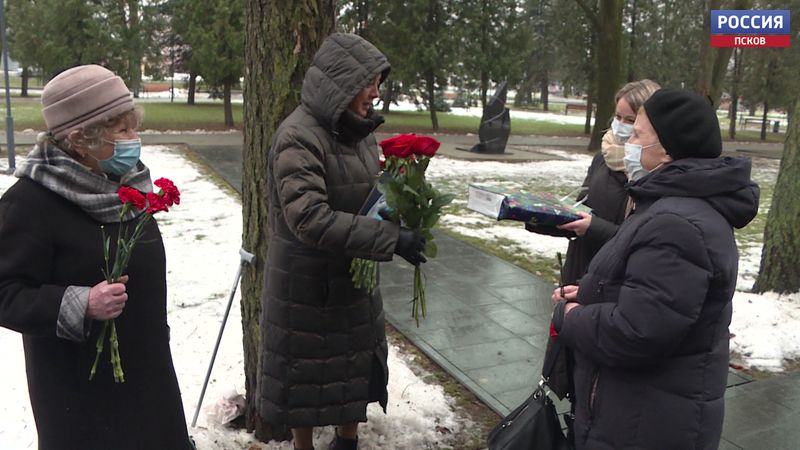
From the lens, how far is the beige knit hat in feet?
6.66

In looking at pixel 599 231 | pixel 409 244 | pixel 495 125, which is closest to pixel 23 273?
pixel 409 244

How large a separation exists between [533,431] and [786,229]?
4.42 metres

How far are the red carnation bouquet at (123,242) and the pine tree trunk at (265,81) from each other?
105 cm

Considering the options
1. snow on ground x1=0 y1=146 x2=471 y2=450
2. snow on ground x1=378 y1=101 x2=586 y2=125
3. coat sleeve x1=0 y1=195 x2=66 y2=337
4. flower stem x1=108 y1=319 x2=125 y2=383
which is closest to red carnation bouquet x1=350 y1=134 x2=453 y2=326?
flower stem x1=108 y1=319 x2=125 y2=383

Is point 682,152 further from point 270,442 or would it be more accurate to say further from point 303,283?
point 270,442

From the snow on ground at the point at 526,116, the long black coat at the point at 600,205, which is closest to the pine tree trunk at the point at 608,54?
the long black coat at the point at 600,205

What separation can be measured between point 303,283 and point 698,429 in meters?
1.53

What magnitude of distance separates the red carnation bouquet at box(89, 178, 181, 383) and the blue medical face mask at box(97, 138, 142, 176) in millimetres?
144

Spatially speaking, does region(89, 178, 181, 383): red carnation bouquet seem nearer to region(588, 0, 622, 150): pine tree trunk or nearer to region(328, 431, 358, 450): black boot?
region(328, 431, 358, 450): black boot

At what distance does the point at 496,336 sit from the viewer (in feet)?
16.5

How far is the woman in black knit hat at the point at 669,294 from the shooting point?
1.87 metres

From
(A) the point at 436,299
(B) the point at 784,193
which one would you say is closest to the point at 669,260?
(A) the point at 436,299

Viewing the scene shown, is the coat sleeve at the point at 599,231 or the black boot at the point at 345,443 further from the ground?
the coat sleeve at the point at 599,231

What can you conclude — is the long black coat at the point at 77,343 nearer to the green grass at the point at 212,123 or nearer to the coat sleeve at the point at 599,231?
the coat sleeve at the point at 599,231
